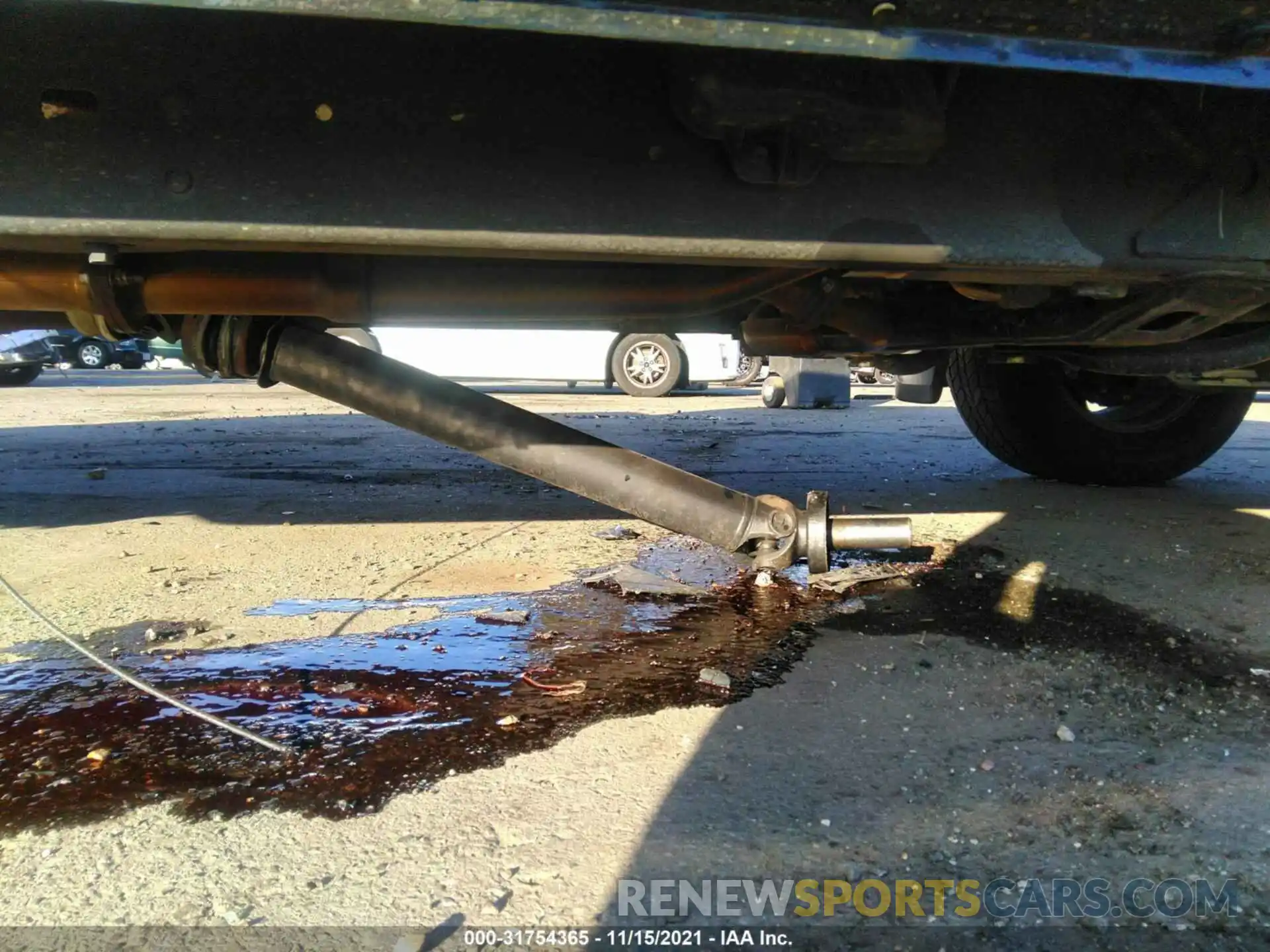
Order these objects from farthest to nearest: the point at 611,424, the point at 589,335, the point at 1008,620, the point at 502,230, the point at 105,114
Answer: the point at 589,335, the point at 611,424, the point at 1008,620, the point at 502,230, the point at 105,114

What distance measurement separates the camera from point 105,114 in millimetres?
1359

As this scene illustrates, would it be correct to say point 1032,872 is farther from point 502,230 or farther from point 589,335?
point 589,335

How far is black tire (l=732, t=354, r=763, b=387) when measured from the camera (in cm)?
1268

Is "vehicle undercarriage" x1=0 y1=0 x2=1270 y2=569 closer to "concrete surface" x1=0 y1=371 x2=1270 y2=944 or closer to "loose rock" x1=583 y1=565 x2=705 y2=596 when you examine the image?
"concrete surface" x1=0 y1=371 x2=1270 y2=944

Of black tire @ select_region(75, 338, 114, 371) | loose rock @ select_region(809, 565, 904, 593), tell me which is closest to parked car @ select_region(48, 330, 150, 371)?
black tire @ select_region(75, 338, 114, 371)

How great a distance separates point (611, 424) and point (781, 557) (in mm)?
5069

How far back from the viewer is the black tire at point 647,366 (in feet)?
37.3

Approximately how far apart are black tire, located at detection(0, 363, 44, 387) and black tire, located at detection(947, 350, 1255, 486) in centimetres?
1391

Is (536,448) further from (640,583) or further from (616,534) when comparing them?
(616,534)

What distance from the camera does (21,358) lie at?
492 inches

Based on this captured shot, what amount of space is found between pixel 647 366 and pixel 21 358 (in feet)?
30.6

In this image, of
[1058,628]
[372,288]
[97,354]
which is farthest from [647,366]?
[97,354]

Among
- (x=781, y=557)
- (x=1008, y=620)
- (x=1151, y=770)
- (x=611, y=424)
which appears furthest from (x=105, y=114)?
(x=611, y=424)

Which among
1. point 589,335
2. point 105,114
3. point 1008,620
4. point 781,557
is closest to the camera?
point 105,114
